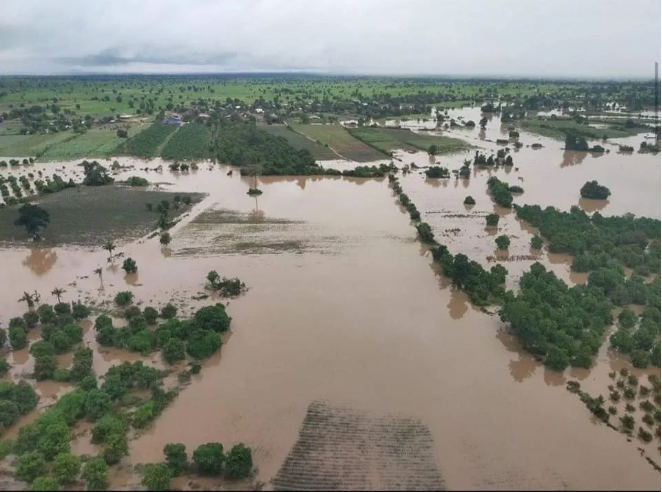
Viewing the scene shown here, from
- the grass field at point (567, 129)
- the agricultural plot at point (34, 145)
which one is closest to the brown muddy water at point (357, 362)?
the agricultural plot at point (34, 145)

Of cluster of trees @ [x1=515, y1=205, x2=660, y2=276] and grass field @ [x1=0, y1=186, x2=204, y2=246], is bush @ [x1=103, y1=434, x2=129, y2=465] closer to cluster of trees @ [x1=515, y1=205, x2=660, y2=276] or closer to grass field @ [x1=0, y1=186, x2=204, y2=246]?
grass field @ [x1=0, y1=186, x2=204, y2=246]

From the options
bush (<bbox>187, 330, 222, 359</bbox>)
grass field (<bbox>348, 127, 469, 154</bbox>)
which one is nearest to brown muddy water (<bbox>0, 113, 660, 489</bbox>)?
bush (<bbox>187, 330, 222, 359</bbox>)

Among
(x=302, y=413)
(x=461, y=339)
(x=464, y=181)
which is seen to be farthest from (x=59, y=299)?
(x=464, y=181)

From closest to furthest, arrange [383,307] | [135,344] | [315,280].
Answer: [135,344] → [383,307] → [315,280]

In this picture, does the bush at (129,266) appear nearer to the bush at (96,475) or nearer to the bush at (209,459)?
the bush at (96,475)

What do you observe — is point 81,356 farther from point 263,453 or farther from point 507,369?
point 507,369

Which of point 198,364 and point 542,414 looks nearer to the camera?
point 542,414
